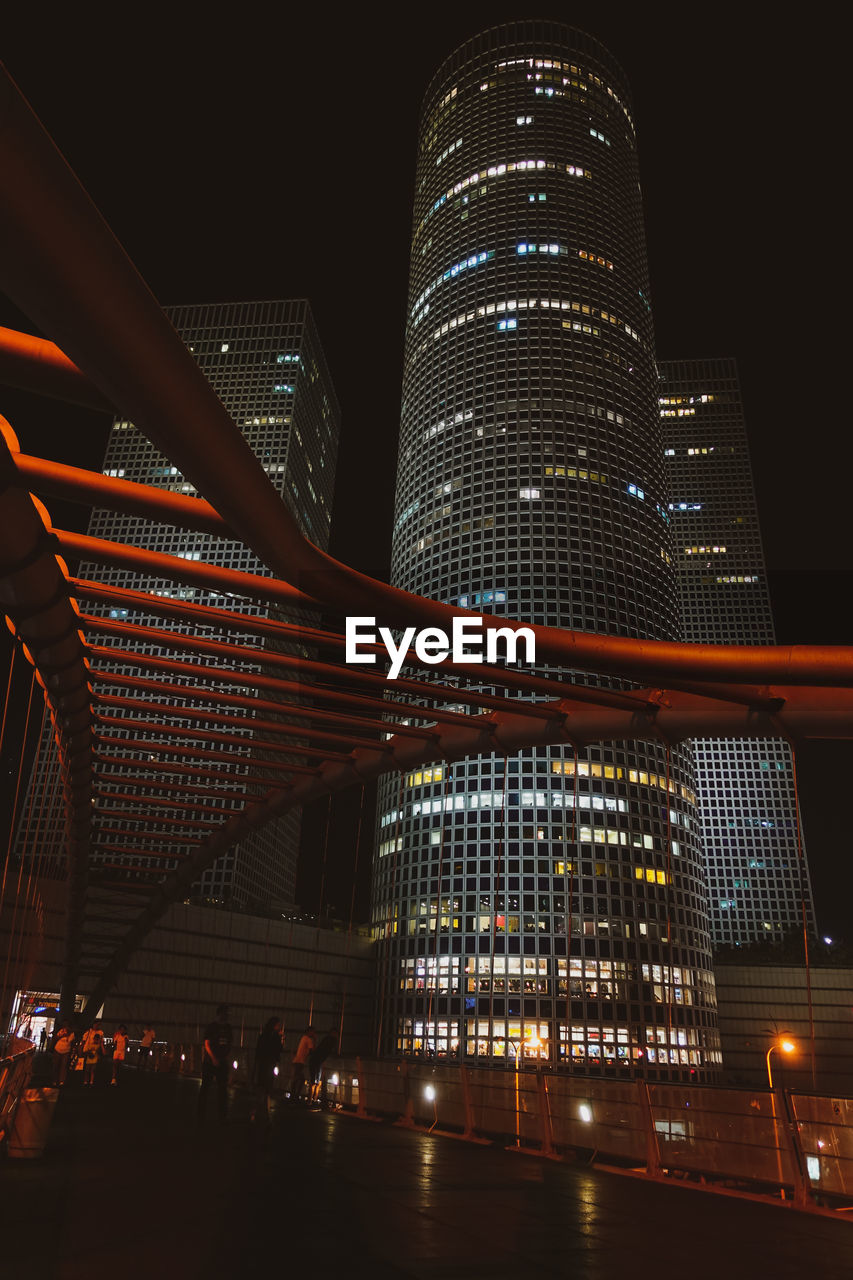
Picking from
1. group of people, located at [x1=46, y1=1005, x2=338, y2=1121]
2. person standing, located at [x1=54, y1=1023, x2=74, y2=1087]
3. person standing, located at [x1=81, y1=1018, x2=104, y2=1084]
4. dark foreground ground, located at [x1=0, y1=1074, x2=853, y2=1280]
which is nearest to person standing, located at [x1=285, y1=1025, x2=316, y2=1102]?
group of people, located at [x1=46, y1=1005, x2=338, y2=1121]

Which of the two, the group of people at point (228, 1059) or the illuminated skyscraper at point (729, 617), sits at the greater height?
the illuminated skyscraper at point (729, 617)

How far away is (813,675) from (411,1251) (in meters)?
9.62

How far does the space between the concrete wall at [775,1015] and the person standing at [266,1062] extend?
10458 centimetres

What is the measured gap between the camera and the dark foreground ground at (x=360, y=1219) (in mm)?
5719

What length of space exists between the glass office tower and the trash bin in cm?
6337

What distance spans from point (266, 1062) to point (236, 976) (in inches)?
3215

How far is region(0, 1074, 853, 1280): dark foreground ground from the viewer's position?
5.72m

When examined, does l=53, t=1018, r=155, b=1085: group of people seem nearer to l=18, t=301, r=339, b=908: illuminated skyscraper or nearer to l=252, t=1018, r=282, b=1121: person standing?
l=252, t=1018, r=282, b=1121: person standing

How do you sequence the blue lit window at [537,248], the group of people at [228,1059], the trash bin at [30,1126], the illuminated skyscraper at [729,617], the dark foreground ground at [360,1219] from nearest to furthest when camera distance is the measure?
1. the dark foreground ground at [360,1219]
2. the trash bin at [30,1126]
3. the group of people at [228,1059]
4. the blue lit window at [537,248]
5. the illuminated skyscraper at [729,617]

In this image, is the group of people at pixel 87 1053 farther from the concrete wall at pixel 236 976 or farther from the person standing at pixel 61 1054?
the concrete wall at pixel 236 976

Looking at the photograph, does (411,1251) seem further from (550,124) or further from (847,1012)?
(550,124)

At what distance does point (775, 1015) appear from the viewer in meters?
105

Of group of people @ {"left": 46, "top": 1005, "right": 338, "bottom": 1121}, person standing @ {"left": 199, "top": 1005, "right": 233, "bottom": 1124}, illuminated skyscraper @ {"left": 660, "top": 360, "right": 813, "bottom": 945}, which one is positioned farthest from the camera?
illuminated skyscraper @ {"left": 660, "top": 360, "right": 813, "bottom": 945}

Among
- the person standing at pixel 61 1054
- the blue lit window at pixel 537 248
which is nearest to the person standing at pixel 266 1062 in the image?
the person standing at pixel 61 1054
